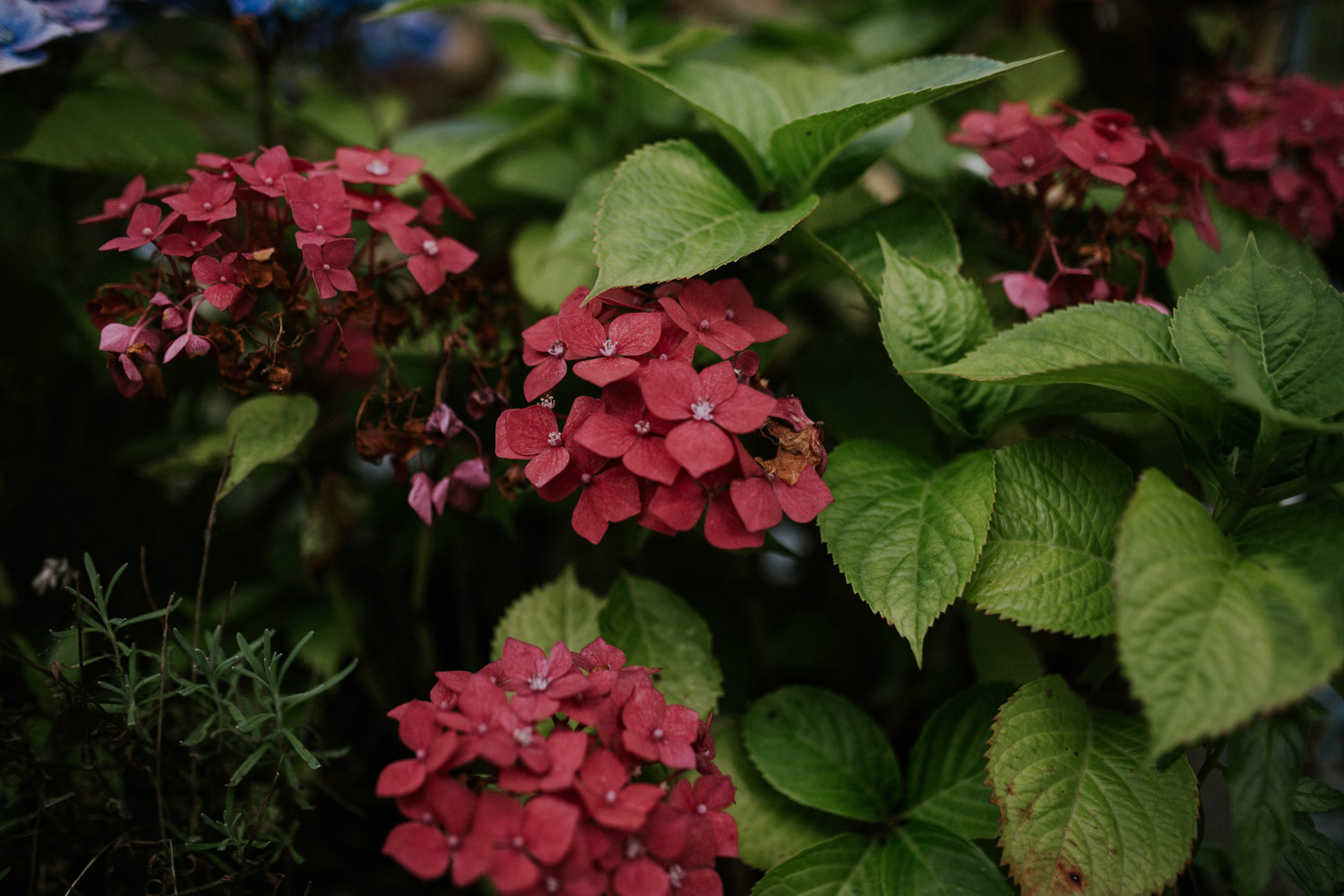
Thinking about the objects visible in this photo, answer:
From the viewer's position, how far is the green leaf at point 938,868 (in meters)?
0.70

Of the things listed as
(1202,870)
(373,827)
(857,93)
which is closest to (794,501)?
(857,93)

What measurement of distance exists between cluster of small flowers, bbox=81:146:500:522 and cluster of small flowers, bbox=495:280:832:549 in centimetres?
13

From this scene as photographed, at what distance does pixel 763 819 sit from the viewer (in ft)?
2.66

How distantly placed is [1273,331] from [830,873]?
0.62 metres

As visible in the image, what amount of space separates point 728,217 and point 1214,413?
456 millimetres

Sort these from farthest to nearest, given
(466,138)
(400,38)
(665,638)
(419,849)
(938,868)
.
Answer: (400,38) < (466,138) < (665,638) < (938,868) < (419,849)

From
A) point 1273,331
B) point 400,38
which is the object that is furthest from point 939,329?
point 400,38

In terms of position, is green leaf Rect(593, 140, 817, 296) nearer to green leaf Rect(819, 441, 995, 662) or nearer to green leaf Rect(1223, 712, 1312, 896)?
green leaf Rect(819, 441, 995, 662)

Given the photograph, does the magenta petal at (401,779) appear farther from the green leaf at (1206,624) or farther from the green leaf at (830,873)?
the green leaf at (1206,624)

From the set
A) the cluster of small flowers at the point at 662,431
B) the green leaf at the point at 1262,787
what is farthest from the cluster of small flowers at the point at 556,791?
the green leaf at the point at 1262,787

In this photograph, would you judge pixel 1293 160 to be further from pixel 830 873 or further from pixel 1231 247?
pixel 830 873

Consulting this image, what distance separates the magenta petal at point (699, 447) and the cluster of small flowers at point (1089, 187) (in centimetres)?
39

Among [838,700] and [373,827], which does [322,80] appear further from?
[838,700]

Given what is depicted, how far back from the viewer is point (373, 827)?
1.06m
